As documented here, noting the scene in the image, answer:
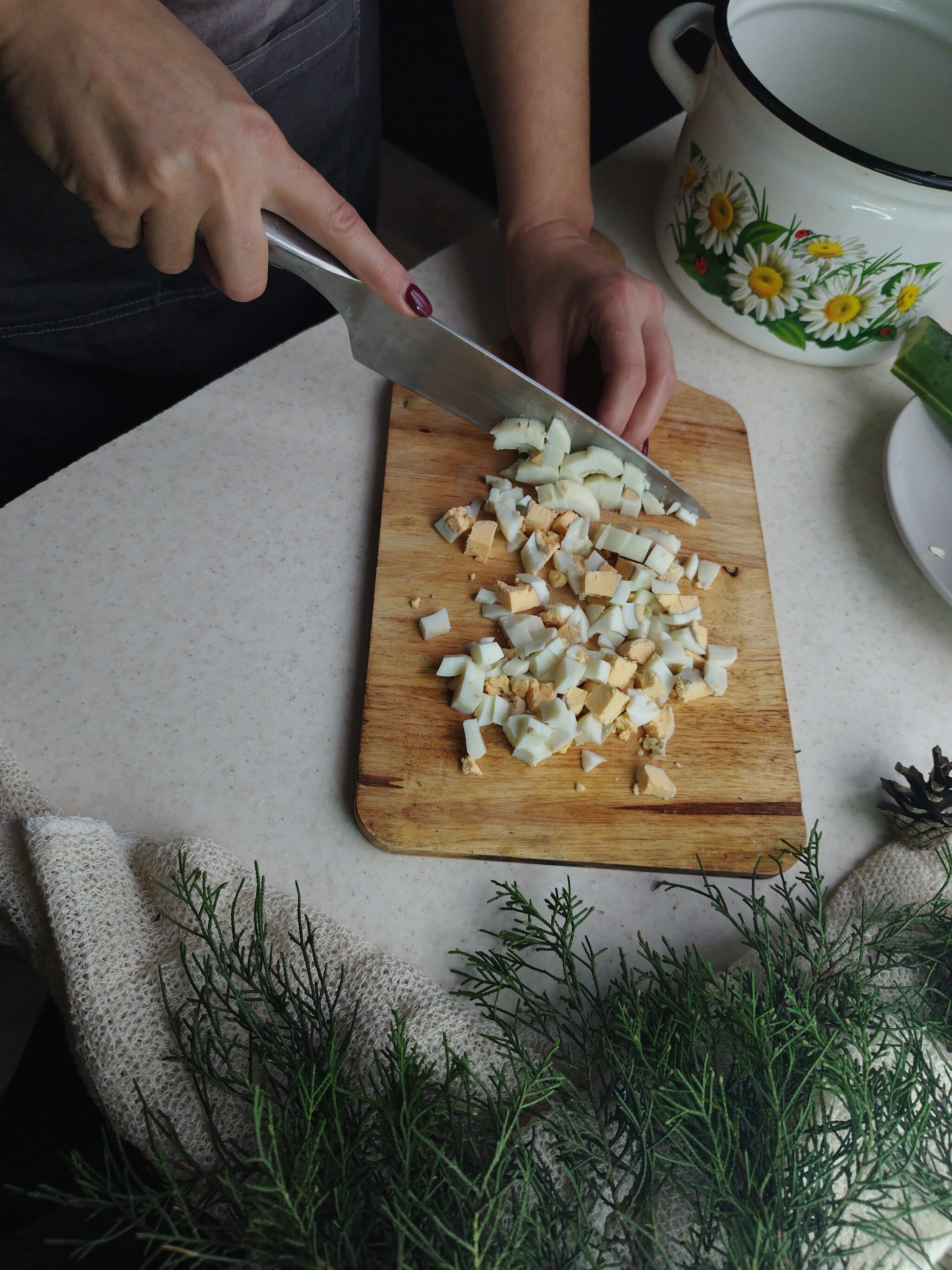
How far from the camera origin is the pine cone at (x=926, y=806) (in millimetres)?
917

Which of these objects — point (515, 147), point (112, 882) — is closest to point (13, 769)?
point (112, 882)

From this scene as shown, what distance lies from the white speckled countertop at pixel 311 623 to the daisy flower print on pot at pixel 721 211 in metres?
0.16

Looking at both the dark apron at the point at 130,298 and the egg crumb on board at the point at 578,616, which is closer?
the egg crumb on board at the point at 578,616

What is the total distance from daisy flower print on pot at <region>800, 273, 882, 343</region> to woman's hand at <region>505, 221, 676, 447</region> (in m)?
0.22

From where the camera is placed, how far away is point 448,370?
1.09 meters

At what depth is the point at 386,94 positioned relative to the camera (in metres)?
2.43

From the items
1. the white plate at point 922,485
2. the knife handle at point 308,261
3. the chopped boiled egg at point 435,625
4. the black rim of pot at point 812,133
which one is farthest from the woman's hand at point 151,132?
the white plate at point 922,485

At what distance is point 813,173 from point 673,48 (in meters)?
0.31

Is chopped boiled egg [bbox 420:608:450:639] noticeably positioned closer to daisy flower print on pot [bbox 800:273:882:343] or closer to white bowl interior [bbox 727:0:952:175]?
daisy flower print on pot [bbox 800:273:882:343]

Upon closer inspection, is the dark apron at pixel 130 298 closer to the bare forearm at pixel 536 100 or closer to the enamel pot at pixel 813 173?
the bare forearm at pixel 536 100

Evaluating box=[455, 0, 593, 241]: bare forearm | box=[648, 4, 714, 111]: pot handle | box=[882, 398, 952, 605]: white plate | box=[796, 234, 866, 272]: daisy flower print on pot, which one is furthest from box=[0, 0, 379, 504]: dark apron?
box=[882, 398, 952, 605]: white plate

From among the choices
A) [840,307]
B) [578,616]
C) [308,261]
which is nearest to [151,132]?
[308,261]

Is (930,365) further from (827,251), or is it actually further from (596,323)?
(596,323)

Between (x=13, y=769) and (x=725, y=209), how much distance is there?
3.65 ft
